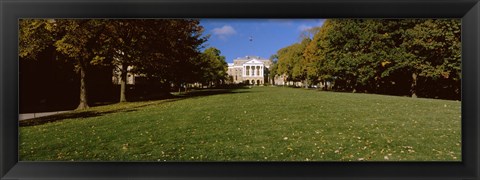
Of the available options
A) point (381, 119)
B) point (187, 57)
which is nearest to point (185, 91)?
point (187, 57)

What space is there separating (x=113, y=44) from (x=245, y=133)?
10.8ft

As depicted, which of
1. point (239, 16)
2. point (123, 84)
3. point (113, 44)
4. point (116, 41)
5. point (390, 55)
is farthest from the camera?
point (390, 55)

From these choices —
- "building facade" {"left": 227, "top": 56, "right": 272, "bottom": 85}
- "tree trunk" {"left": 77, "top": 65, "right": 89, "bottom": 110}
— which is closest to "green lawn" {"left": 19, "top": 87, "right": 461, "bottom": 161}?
"tree trunk" {"left": 77, "top": 65, "right": 89, "bottom": 110}

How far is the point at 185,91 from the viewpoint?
10.8 m

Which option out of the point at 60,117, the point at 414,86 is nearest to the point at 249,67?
the point at 60,117

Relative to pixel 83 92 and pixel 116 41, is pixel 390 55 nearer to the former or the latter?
pixel 116 41

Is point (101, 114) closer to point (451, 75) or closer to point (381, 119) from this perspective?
point (381, 119)

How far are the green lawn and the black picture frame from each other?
0.44 meters

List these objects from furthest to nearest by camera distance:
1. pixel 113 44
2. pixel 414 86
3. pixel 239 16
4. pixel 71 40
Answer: pixel 414 86 → pixel 113 44 → pixel 71 40 → pixel 239 16

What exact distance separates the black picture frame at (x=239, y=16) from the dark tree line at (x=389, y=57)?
12.1 ft

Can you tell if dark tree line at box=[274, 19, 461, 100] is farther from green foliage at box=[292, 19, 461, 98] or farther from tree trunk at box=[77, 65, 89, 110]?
tree trunk at box=[77, 65, 89, 110]

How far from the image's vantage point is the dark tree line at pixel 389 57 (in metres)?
7.94

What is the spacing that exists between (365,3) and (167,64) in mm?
5583

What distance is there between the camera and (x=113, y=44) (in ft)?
21.4
